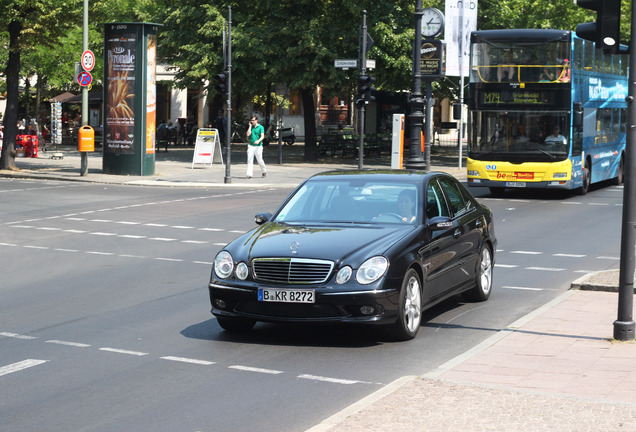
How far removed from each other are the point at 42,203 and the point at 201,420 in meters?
17.7

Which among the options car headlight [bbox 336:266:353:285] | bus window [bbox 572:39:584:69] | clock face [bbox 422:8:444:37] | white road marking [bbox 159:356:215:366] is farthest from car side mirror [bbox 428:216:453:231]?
clock face [bbox 422:8:444:37]

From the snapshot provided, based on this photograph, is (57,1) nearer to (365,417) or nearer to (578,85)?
(578,85)

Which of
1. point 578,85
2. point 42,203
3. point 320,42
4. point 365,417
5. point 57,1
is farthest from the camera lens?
point 320,42

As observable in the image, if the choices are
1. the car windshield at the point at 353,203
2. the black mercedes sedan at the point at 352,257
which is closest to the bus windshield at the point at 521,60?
the black mercedes sedan at the point at 352,257

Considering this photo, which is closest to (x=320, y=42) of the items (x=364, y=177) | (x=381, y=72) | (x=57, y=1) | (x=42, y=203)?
(x=381, y=72)

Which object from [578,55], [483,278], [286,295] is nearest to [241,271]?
[286,295]

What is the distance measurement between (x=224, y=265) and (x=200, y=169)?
27.8 m

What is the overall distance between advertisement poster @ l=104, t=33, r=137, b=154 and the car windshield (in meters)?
22.8

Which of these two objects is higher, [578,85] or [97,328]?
[578,85]

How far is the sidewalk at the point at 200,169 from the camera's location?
1202 inches

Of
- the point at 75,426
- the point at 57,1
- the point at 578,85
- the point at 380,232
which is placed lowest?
the point at 75,426

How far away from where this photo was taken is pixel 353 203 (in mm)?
9789

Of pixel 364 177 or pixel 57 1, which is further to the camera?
Answer: pixel 57 1

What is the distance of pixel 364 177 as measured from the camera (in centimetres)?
1015
